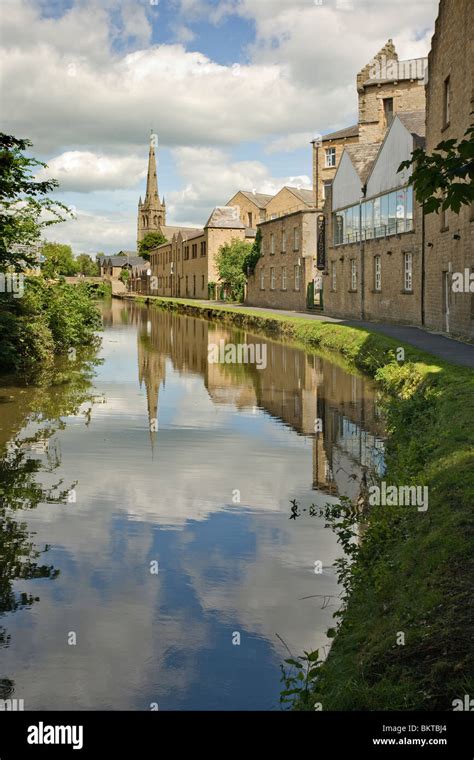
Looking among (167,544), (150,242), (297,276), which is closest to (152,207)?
(150,242)

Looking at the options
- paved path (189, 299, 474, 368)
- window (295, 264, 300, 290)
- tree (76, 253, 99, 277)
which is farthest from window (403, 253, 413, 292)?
tree (76, 253, 99, 277)

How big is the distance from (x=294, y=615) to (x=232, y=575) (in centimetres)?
100

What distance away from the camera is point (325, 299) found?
41719mm

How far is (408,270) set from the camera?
1153 inches

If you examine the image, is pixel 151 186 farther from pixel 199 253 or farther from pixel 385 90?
pixel 385 90

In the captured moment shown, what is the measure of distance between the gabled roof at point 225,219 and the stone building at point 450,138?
46580mm

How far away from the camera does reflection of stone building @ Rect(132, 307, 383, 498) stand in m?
11.7

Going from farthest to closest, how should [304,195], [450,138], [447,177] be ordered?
[304,195]
[450,138]
[447,177]

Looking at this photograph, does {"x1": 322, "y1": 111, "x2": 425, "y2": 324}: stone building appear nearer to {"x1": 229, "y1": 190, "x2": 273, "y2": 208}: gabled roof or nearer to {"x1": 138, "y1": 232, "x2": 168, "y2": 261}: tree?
{"x1": 229, "y1": 190, "x2": 273, "y2": 208}: gabled roof

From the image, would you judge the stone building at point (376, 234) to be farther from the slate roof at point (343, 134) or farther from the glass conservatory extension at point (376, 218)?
the slate roof at point (343, 134)

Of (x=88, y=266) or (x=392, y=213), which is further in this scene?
(x=88, y=266)

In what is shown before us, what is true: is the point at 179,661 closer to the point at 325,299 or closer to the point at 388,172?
the point at 388,172

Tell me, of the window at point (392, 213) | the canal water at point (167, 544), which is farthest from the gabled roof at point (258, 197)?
the canal water at point (167, 544)

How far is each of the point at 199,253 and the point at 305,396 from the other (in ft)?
202
